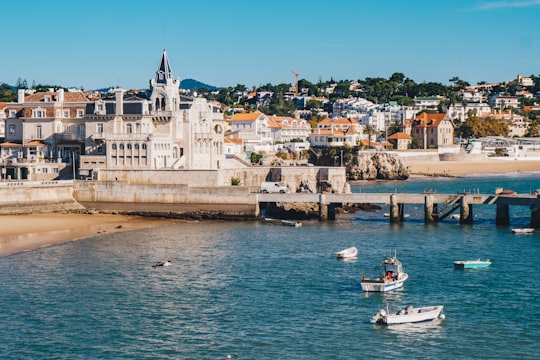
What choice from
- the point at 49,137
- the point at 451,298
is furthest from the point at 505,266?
the point at 49,137

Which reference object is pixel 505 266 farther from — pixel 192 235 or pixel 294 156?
pixel 294 156

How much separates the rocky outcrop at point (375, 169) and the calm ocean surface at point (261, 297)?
70.6 meters

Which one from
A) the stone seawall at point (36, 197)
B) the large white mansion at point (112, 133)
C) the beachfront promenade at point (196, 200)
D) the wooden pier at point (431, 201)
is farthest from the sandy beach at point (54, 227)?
the wooden pier at point (431, 201)

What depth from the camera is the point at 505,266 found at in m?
56.2

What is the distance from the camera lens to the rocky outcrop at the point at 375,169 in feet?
469

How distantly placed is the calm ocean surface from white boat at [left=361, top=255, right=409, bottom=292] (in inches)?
27.7

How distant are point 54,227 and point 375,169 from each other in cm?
8061

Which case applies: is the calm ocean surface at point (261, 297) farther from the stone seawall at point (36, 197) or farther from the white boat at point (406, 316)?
the stone seawall at point (36, 197)

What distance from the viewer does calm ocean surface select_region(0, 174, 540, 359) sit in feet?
126

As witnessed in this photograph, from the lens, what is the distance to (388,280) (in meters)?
49.2

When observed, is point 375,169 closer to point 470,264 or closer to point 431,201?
point 431,201

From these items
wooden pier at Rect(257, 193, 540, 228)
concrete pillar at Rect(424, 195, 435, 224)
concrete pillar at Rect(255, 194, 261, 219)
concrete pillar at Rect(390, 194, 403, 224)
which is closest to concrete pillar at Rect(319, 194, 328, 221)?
wooden pier at Rect(257, 193, 540, 228)

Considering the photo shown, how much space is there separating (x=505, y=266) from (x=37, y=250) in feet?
109

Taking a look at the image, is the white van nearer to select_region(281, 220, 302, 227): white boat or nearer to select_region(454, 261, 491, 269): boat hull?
select_region(281, 220, 302, 227): white boat
